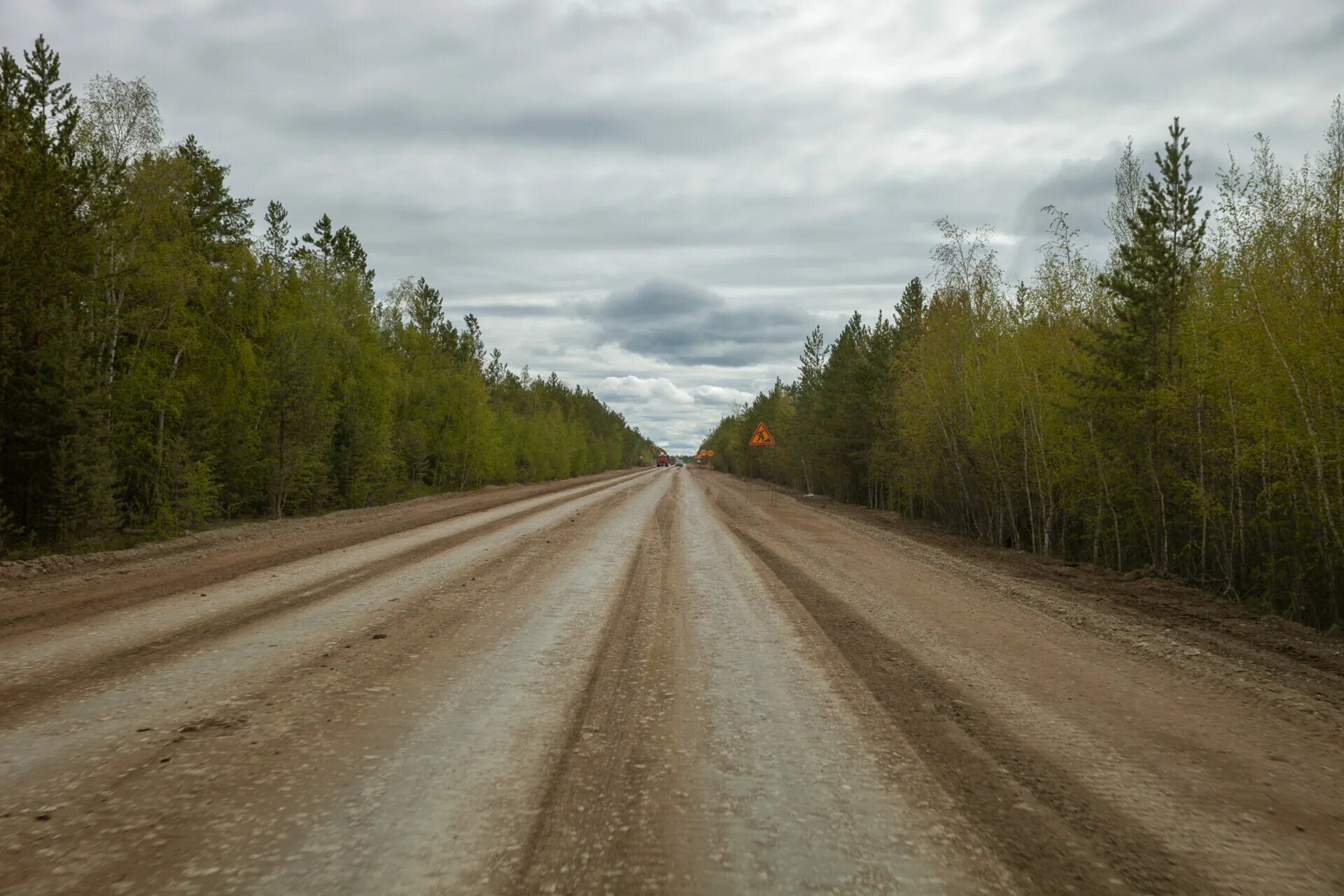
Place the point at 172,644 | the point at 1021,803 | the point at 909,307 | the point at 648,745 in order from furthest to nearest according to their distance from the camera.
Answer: the point at 909,307
the point at 172,644
the point at 648,745
the point at 1021,803

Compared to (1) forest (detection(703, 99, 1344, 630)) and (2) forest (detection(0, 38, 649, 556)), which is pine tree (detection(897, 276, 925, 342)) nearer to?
(1) forest (detection(703, 99, 1344, 630))

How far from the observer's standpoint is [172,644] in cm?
598

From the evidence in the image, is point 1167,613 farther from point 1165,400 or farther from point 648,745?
point 648,745

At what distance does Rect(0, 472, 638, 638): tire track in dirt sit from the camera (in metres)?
7.37

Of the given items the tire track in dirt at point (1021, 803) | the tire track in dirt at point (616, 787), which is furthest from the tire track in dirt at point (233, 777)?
the tire track in dirt at point (1021, 803)

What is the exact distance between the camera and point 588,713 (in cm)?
455

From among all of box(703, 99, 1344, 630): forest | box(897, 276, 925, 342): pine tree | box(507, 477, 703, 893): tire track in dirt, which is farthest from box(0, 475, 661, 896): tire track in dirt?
box(897, 276, 925, 342): pine tree

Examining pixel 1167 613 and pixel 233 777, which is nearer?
pixel 233 777

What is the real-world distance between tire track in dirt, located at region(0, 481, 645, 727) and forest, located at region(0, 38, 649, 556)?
25.6ft

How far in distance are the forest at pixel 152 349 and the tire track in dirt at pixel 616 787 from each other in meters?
13.1

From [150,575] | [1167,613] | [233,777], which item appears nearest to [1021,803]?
[233,777]

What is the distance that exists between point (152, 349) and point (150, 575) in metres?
10.3

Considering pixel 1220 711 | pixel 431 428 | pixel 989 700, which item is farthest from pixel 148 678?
pixel 431 428

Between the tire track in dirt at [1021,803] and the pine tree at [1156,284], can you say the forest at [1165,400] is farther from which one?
the tire track in dirt at [1021,803]
